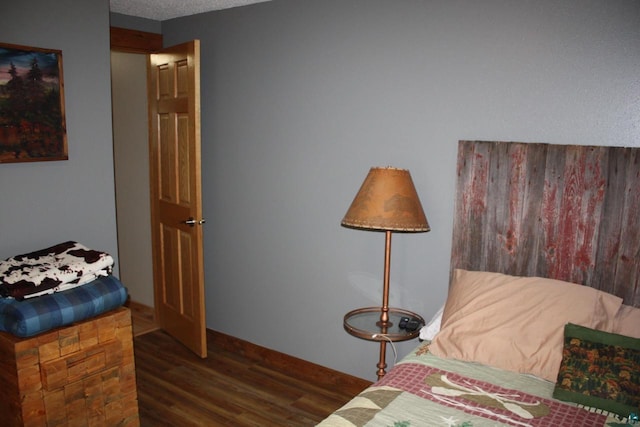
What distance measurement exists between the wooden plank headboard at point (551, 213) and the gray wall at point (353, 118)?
3.8 inches

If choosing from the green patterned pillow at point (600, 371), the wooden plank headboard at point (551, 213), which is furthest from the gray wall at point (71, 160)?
the green patterned pillow at point (600, 371)

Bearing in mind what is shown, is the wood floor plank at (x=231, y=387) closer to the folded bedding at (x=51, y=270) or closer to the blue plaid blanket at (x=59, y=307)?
the blue plaid blanket at (x=59, y=307)

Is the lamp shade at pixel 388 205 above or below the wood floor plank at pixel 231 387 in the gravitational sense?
above

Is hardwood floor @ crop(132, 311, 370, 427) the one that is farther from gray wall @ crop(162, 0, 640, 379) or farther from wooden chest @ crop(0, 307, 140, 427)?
wooden chest @ crop(0, 307, 140, 427)

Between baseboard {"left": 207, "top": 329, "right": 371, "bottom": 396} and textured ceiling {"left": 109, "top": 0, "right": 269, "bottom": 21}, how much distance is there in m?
2.39

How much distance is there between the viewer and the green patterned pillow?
176 cm

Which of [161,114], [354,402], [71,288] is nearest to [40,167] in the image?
[71,288]

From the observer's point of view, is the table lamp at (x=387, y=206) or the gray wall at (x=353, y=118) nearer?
the gray wall at (x=353, y=118)

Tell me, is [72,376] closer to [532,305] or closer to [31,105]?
[31,105]

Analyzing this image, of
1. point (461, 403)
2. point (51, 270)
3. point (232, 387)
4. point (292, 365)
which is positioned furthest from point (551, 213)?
point (51, 270)

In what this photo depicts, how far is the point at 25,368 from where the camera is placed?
2.08 m

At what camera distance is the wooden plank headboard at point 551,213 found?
215 centimetres

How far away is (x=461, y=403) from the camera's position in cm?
181

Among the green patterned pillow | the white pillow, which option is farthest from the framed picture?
the green patterned pillow
